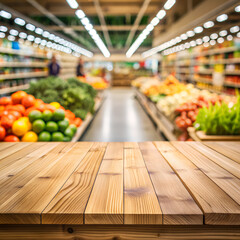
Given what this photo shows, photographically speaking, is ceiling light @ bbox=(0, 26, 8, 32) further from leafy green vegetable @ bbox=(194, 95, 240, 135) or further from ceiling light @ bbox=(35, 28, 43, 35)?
leafy green vegetable @ bbox=(194, 95, 240, 135)

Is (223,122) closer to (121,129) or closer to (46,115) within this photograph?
(46,115)

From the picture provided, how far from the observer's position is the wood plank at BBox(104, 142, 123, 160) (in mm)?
1481

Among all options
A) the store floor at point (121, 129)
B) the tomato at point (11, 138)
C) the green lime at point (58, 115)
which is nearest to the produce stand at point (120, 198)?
the tomato at point (11, 138)

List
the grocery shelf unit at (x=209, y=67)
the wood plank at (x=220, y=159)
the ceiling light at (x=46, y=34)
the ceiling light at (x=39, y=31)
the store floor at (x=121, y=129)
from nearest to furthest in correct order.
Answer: the wood plank at (x=220, y=159) → the store floor at (x=121, y=129) → the ceiling light at (x=39, y=31) → the ceiling light at (x=46, y=34) → the grocery shelf unit at (x=209, y=67)

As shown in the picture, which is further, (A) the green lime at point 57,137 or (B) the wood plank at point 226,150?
(A) the green lime at point 57,137

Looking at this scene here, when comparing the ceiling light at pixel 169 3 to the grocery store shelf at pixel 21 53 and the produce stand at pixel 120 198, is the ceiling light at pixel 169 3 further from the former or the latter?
the grocery store shelf at pixel 21 53

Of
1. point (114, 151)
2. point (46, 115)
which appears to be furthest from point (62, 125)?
point (114, 151)

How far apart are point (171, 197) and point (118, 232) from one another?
0.80 feet

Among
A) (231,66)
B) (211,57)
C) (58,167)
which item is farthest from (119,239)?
(211,57)

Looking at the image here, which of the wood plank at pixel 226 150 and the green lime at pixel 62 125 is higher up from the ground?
the wood plank at pixel 226 150

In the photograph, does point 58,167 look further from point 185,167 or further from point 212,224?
point 212,224

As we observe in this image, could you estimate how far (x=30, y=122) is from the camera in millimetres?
2717

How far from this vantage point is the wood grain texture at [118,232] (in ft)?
3.11

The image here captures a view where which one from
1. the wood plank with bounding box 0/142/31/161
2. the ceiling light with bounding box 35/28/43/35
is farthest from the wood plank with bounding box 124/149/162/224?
the ceiling light with bounding box 35/28/43/35
